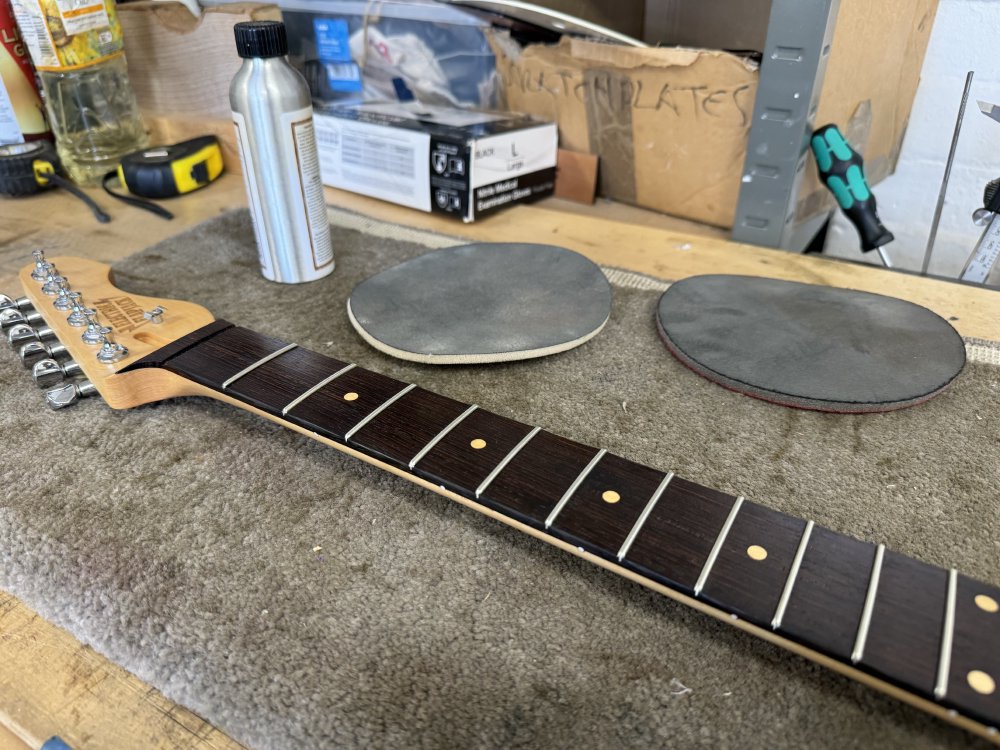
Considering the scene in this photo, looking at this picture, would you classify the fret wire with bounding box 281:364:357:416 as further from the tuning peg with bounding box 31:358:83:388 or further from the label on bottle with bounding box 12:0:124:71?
the label on bottle with bounding box 12:0:124:71

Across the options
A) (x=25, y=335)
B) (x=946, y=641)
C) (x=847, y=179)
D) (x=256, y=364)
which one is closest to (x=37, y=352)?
(x=25, y=335)

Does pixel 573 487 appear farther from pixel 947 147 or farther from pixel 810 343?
pixel 947 147

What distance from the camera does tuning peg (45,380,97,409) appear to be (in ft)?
1.66

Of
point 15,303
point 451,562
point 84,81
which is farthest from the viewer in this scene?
point 84,81

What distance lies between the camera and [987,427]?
1.51ft

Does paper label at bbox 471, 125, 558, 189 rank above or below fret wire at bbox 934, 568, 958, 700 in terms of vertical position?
above

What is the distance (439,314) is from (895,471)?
0.35 meters

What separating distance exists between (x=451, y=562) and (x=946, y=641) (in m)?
0.23

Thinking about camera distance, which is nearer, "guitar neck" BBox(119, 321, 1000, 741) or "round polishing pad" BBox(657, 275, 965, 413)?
"guitar neck" BBox(119, 321, 1000, 741)

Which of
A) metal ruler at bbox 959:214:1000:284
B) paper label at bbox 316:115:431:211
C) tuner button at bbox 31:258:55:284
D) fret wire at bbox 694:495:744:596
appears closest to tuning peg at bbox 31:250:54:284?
tuner button at bbox 31:258:55:284

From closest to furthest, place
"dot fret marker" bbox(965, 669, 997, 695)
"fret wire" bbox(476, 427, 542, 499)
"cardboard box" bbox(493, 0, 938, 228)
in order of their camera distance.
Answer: "dot fret marker" bbox(965, 669, 997, 695) < "fret wire" bbox(476, 427, 542, 499) < "cardboard box" bbox(493, 0, 938, 228)

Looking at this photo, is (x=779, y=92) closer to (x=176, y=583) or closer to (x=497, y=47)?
(x=497, y=47)

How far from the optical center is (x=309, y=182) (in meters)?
0.64

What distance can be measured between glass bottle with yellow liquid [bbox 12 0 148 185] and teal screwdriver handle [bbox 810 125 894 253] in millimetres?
891
